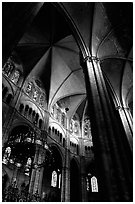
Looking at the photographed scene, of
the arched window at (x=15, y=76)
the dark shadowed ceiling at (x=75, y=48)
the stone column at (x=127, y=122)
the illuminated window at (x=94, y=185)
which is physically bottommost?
the illuminated window at (x=94, y=185)

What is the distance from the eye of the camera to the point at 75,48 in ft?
55.7

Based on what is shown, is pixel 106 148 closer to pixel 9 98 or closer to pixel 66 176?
pixel 9 98

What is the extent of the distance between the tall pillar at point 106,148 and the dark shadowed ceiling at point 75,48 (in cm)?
426

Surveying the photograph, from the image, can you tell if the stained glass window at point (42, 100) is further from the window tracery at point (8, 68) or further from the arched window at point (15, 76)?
the window tracery at point (8, 68)

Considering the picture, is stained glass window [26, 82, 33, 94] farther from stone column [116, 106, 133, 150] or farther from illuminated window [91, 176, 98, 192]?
illuminated window [91, 176, 98, 192]

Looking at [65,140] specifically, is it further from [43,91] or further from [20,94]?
[20,94]

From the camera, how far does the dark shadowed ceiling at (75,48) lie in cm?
1230

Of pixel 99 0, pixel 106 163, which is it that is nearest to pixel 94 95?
pixel 106 163

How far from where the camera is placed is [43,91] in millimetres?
18750

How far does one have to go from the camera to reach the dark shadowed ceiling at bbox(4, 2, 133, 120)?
12.3 metres

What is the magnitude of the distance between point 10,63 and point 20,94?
371 centimetres

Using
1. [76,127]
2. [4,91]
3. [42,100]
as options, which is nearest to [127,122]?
[76,127]

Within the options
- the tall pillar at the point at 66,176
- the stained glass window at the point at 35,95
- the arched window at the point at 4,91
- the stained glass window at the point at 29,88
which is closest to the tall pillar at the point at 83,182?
the tall pillar at the point at 66,176

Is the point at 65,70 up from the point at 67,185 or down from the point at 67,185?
up
